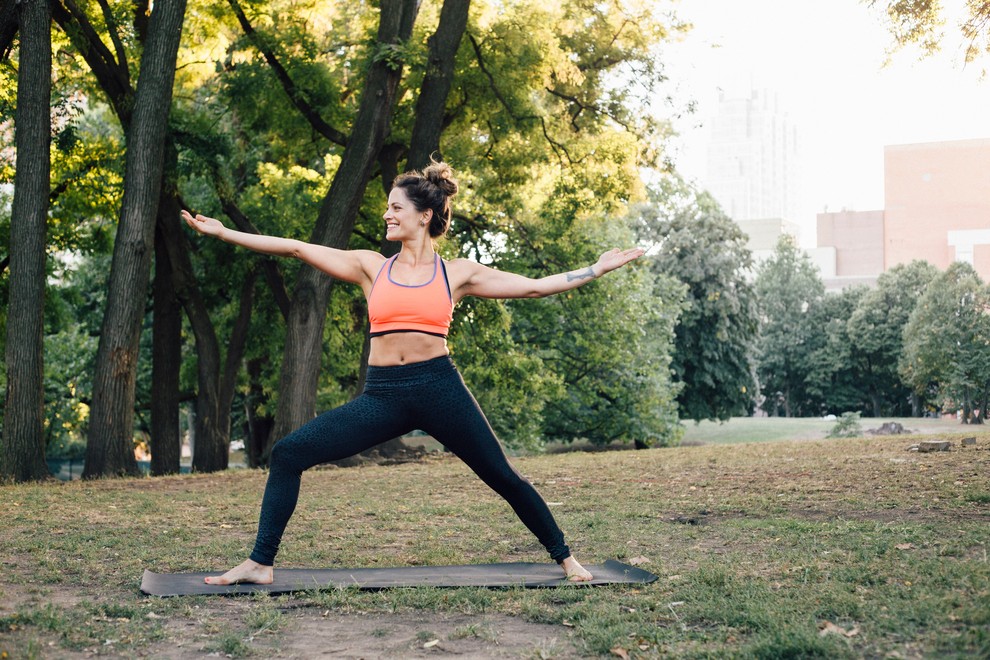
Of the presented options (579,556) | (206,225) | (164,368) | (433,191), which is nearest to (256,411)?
(164,368)

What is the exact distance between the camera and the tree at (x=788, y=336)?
7331cm

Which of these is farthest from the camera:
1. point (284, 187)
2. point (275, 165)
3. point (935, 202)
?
point (935, 202)

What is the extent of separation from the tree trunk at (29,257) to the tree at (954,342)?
168 feet

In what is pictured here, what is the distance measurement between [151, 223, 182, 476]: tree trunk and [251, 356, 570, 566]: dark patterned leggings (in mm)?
15367

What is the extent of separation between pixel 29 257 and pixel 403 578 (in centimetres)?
1010

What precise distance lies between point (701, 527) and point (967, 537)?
6.07 ft

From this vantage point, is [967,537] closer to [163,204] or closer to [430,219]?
[430,219]

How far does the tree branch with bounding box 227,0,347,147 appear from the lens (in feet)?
61.0

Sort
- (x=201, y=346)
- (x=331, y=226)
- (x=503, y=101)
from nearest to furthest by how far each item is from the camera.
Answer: (x=331, y=226)
(x=503, y=101)
(x=201, y=346)

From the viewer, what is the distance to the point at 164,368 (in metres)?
20.3

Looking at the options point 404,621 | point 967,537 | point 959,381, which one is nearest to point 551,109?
point 967,537

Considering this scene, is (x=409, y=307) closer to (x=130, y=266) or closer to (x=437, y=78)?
(x=130, y=266)

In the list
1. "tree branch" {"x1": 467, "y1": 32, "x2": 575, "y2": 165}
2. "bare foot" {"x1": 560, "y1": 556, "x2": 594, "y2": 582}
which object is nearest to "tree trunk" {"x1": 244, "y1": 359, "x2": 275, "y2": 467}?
"tree branch" {"x1": 467, "y1": 32, "x2": 575, "y2": 165}

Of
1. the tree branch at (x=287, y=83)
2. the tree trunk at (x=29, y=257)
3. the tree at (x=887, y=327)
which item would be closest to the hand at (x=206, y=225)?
the tree trunk at (x=29, y=257)
